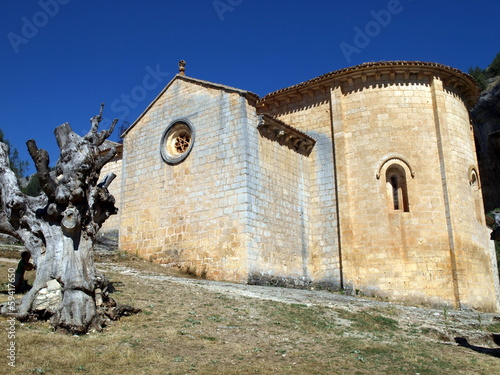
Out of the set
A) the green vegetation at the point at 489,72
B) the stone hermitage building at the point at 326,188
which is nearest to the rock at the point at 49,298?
the stone hermitage building at the point at 326,188

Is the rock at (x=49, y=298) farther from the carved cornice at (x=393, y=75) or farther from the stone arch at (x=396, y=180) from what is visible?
the stone arch at (x=396, y=180)

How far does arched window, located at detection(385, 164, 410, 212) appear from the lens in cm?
1839

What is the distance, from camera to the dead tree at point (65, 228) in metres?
8.92

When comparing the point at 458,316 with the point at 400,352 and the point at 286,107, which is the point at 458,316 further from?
the point at 286,107

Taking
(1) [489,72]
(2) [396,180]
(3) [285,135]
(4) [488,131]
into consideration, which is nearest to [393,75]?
(2) [396,180]

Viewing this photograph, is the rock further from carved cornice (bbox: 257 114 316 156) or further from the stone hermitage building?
carved cornice (bbox: 257 114 316 156)

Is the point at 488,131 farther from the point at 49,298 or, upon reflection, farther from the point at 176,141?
the point at 49,298

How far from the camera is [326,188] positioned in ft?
63.8

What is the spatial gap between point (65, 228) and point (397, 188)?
1254cm

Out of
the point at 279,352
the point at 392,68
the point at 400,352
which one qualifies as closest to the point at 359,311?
the point at 400,352

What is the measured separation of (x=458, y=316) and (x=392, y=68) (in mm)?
9095

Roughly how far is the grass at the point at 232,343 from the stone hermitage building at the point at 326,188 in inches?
200

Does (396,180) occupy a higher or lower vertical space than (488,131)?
lower

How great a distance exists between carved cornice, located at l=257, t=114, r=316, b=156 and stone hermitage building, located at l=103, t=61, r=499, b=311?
0.05 m
